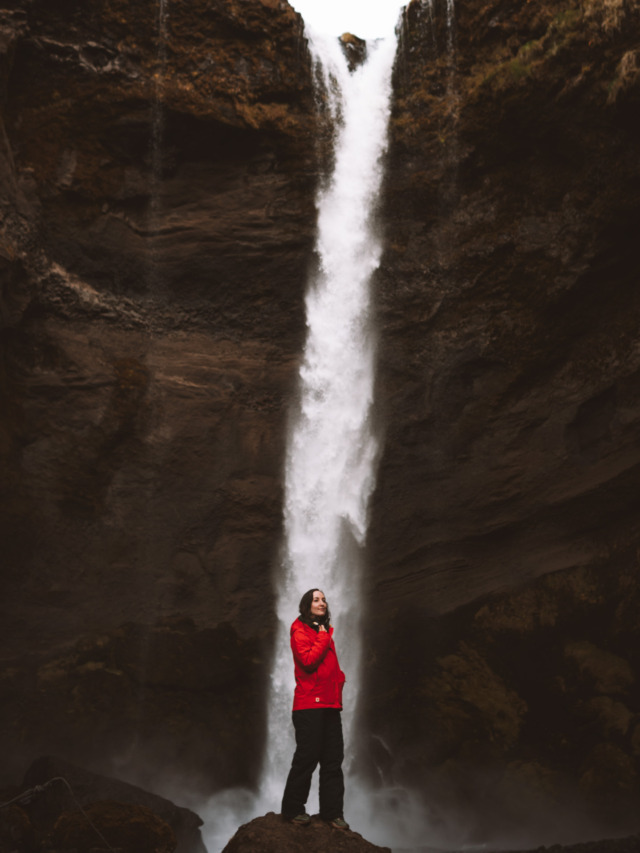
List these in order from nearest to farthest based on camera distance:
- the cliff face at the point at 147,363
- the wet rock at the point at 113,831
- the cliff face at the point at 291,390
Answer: the wet rock at the point at 113,831, the cliff face at the point at 291,390, the cliff face at the point at 147,363

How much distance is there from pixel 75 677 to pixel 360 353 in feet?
22.9

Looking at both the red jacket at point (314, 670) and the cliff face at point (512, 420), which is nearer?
the red jacket at point (314, 670)

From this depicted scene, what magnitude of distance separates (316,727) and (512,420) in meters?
7.02

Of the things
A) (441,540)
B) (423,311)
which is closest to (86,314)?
(423,311)

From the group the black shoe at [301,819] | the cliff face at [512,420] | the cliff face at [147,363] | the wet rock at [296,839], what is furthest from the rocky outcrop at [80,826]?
the cliff face at [512,420]

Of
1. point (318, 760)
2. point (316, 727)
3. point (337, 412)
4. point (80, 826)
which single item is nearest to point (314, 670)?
point (316, 727)

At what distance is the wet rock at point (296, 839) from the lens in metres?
6.30

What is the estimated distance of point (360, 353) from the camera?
1280cm

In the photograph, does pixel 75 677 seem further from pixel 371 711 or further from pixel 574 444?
pixel 574 444

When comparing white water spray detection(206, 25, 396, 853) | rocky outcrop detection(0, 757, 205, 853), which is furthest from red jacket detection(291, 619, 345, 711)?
white water spray detection(206, 25, 396, 853)

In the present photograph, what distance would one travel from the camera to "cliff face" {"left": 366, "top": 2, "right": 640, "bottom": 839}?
36.2 feet

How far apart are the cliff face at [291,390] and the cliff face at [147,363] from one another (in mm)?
47

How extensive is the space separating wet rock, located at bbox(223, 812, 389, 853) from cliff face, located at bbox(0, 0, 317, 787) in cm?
490

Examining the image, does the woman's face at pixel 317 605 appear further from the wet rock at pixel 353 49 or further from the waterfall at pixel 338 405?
the wet rock at pixel 353 49
